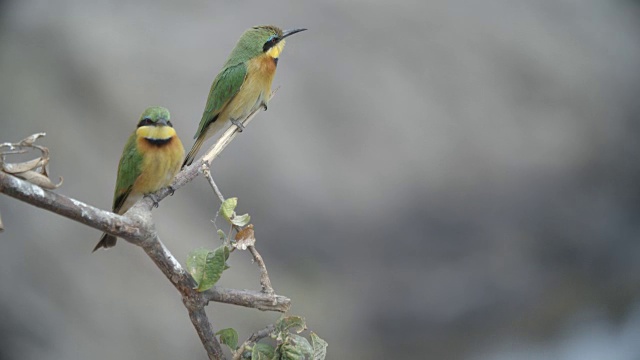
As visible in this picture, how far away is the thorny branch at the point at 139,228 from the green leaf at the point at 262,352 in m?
0.05

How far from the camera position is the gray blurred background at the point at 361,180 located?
3012 mm

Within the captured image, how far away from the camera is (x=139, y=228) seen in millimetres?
1004

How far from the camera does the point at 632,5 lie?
4.31 metres

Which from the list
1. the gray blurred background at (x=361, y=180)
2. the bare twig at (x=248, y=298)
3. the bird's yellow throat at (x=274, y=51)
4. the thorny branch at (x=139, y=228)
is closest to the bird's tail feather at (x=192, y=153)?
the bird's yellow throat at (x=274, y=51)

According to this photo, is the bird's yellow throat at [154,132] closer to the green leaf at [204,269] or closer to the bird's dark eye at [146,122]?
the bird's dark eye at [146,122]

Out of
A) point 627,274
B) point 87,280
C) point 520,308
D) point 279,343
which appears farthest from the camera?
point 627,274

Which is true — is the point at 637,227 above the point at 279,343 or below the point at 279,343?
above

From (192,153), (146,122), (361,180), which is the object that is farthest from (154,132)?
(361,180)

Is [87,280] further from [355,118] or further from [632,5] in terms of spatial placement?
[632,5]

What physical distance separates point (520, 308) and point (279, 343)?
2.63m

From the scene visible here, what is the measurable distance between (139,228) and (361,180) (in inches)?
95.0

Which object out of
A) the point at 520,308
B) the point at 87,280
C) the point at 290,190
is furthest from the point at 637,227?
the point at 87,280

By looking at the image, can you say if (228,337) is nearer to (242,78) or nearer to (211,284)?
(211,284)

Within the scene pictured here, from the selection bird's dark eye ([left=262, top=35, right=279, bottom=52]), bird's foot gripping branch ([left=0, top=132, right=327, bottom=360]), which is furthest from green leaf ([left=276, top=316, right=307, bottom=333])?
bird's dark eye ([left=262, top=35, right=279, bottom=52])
